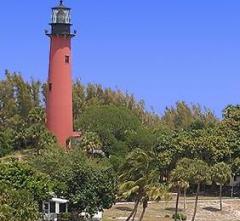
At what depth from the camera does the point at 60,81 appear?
83750 mm

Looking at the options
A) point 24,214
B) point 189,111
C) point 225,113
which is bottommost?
point 24,214

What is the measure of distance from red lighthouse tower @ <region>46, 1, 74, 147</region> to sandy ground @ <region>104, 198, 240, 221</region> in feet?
59.5

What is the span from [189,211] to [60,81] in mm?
23353

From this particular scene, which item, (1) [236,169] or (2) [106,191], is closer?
(2) [106,191]

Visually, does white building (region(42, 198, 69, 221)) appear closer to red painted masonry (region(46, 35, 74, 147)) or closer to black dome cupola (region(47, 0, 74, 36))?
red painted masonry (region(46, 35, 74, 147))

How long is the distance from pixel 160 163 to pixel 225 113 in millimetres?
14289

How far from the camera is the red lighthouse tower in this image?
83.8 metres

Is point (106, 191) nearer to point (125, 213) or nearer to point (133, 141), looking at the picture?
point (125, 213)

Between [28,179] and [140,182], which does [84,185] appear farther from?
[28,179]

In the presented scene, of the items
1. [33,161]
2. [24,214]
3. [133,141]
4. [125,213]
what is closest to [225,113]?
[133,141]

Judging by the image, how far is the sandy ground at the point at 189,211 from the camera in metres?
63.0

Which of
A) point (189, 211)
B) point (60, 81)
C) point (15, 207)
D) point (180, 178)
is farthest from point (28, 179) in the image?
point (60, 81)

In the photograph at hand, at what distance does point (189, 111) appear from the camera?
5728 inches

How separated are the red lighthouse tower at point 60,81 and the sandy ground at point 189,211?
59.5 ft
